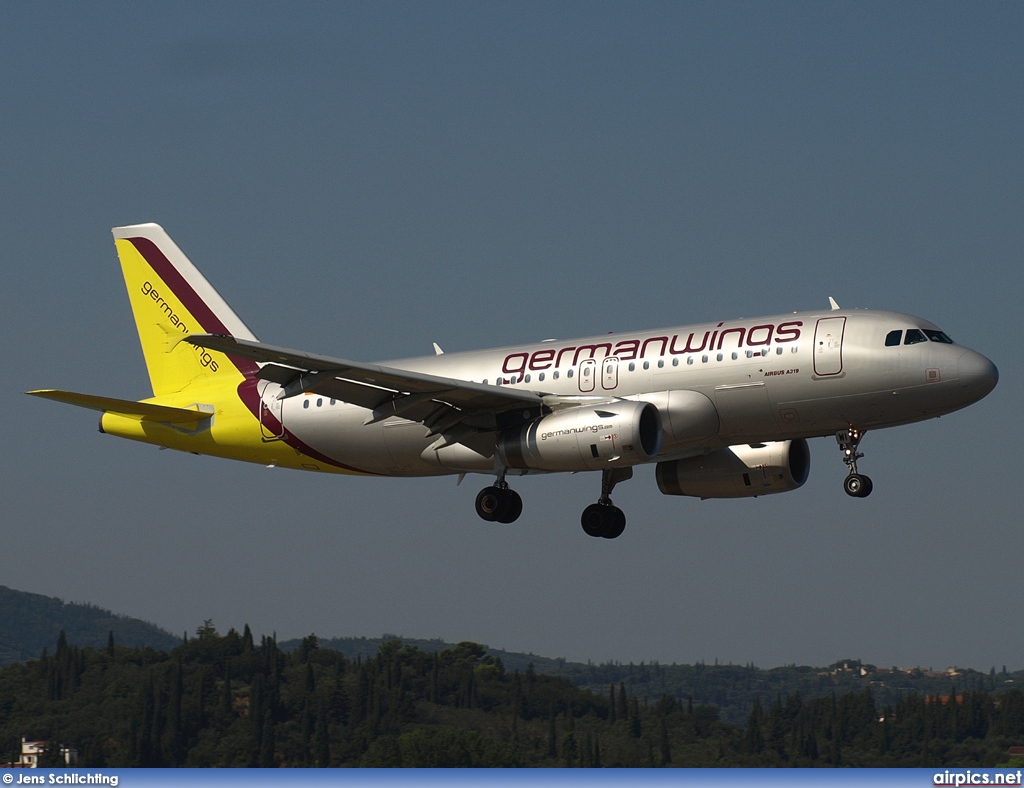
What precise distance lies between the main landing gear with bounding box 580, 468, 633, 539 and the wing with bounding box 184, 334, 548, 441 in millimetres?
5422

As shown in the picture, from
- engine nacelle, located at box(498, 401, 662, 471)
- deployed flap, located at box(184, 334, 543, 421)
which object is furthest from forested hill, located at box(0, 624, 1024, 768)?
engine nacelle, located at box(498, 401, 662, 471)

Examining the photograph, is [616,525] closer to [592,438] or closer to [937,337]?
[592,438]

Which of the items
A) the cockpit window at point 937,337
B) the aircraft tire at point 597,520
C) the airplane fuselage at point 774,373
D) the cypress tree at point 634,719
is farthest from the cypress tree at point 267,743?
the cockpit window at point 937,337

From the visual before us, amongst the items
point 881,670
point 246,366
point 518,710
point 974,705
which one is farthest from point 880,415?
point 881,670

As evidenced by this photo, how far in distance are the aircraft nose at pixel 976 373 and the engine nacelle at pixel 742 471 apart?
23.0 ft

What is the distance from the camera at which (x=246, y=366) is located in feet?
162

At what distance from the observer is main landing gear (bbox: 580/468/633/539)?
160ft

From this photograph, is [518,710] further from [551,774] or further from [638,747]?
[551,774]

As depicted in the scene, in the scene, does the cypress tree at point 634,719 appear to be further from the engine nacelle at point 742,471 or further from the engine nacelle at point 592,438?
the engine nacelle at point 592,438

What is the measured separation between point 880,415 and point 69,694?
105925mm

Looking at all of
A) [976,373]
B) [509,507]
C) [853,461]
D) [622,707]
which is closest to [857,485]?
[853,461]

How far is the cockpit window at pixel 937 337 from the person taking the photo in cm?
4194

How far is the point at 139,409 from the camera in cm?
4816

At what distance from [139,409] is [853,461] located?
69.6ft
